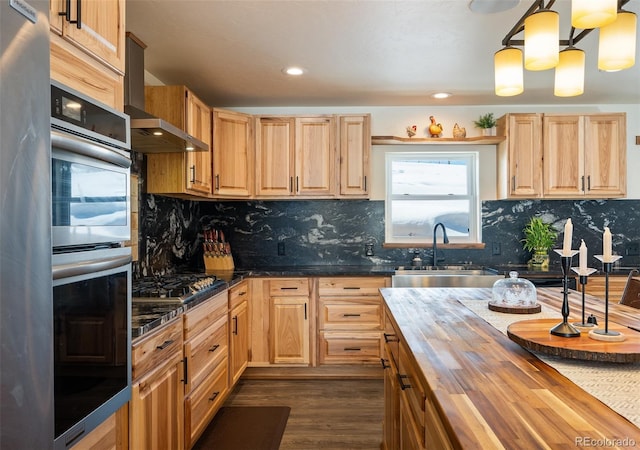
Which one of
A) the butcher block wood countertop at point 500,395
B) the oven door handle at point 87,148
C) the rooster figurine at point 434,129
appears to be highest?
the rooster figurine at point 434,129

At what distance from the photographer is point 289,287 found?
360 centimetres

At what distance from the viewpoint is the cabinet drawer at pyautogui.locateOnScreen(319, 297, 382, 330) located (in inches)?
142

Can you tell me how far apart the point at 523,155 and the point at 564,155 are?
14.2 inches

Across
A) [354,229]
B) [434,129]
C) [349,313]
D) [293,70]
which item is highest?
[293,70]

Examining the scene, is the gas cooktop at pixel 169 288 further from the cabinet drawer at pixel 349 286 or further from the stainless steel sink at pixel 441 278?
the stainless steel sink at pixel 441 278

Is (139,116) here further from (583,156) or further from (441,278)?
(583,156)

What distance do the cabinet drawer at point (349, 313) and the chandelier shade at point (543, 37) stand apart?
8.24 feet

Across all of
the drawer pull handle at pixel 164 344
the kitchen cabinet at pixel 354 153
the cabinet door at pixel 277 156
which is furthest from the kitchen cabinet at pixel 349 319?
the drawer pull handle at pixel 164 344

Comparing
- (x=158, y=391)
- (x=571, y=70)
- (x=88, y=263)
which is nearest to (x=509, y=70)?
(x=571, y=70)

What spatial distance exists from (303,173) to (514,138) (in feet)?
6.32

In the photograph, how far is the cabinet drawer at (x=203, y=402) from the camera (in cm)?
224

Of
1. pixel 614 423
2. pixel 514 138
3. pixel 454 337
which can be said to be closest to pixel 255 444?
pixel 454 337

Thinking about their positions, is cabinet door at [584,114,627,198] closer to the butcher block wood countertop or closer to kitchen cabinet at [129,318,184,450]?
the butcher block wood countertop

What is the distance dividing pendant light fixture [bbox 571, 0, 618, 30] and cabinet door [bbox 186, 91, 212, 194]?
2.46 meters
